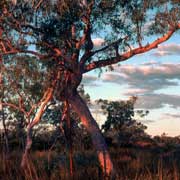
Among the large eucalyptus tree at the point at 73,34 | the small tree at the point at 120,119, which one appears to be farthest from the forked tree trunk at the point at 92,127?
the small tree at the point at 120,119

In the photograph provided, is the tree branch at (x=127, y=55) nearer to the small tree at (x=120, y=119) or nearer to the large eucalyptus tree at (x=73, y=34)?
the large eucalyptus tree at (x=73, y=34)

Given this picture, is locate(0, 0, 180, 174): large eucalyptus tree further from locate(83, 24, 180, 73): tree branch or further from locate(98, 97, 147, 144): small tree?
locate(98, 97, 147, 144): small tree

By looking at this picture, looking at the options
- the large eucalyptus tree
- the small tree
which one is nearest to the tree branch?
the large eucalyptus tree

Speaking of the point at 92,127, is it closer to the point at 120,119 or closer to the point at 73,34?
the point at 73,34

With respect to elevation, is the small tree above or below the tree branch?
below

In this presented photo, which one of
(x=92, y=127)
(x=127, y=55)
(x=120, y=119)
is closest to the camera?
(x=92, y=127)

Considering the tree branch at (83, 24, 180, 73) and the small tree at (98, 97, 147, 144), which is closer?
the tree branch at (83, 24, 180, 73)

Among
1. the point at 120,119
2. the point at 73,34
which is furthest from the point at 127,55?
the point at 120,119

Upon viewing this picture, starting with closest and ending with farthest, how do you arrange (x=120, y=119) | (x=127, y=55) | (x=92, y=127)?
(x=92, y=127)
(x=127, y=55)
(x=120, y=119)

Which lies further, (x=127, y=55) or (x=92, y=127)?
(x=127, y=55)

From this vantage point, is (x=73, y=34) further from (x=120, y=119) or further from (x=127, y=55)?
(x=120, y=119)

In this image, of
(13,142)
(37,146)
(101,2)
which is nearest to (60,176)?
Answer: (101,2)

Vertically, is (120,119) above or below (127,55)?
below

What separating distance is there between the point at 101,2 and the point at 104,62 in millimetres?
2276
